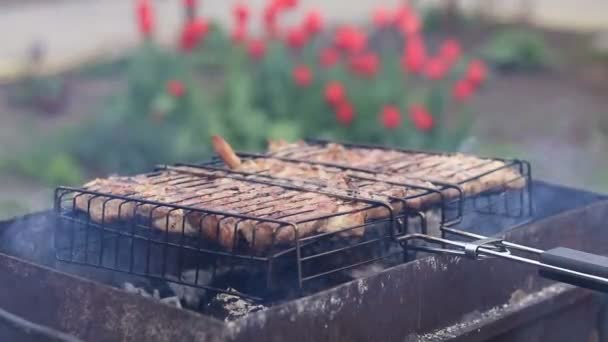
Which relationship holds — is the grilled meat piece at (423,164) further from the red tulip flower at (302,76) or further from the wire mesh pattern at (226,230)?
the red tulip flower at (302,76)

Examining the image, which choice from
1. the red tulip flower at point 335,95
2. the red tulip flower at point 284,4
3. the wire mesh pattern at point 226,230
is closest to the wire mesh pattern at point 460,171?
the wire mesh pattern at point 226,230

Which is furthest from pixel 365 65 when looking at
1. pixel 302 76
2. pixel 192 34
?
pixel 192 34

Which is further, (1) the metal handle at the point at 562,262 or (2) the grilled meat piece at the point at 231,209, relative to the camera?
(2) the grilled meat piece at the point at 231,209

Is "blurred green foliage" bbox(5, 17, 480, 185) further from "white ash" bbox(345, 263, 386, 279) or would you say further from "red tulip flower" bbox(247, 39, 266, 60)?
"white ash" bbox(345, 263, 386, 279)

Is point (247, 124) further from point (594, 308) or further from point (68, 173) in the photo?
point (594, 308)

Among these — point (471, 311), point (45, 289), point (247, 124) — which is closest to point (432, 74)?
point (247, 124)

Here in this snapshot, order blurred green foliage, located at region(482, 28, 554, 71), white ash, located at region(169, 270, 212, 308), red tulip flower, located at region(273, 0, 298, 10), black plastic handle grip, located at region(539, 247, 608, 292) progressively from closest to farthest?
black plastic handle grip, located at region(539, 247, 608, 292), white ash, located at region(169, 270, 212, 308), red tulip flower, located at region(273, 0, 298, 10), blurred green foliage, located at region(482, 28, 554, 71)

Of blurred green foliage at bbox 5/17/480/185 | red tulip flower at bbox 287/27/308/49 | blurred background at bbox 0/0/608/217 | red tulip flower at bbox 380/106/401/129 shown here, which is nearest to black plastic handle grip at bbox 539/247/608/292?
blurred background at bbox 0/0/608/217
